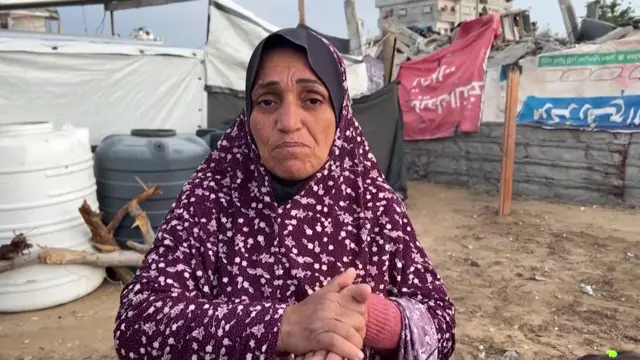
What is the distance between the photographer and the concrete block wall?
289 inches

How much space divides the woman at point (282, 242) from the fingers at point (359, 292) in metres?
0.02

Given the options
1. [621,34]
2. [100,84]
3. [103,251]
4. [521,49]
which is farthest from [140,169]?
[621,34]

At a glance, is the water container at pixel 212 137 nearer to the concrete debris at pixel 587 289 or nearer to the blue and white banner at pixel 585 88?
the concrete debris at pixel 587 289

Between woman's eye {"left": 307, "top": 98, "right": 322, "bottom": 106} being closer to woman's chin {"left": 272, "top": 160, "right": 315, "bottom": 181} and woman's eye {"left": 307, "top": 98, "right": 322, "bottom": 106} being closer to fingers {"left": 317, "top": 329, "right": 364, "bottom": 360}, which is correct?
woman's chin {"left": 272, "top": 160, "right": 315, "bottom": 181}

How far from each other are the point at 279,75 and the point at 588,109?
7222mm

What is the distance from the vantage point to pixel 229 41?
253 inches

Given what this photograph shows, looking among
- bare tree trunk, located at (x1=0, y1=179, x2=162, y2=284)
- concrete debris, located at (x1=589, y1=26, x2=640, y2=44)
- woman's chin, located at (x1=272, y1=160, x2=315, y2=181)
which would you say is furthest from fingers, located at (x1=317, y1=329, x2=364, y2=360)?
concrete debris, located at (x1=589, y1=26, x2=640, y2=44)

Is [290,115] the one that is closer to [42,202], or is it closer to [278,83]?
[278,83]

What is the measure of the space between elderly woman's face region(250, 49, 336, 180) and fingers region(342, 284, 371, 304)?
364mm

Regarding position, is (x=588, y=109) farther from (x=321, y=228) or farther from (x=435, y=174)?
(x=321, y=228)

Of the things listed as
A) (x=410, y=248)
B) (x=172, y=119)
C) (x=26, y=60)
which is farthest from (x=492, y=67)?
(x=410, y=248)

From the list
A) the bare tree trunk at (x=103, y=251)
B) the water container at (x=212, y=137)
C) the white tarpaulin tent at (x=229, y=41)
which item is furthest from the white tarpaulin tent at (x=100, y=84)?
the bare tree trunk at (x=103, y=251)

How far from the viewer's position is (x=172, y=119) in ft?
20.0

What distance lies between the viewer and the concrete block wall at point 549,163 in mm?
7344
